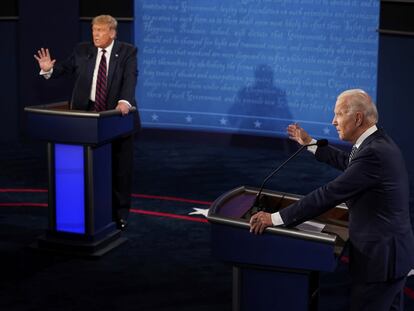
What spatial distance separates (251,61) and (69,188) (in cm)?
420

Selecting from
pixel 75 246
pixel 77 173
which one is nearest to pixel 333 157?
pixel 77 173

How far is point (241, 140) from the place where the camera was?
10180 mm

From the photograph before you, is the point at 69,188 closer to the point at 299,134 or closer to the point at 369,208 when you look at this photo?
the point at 299,134

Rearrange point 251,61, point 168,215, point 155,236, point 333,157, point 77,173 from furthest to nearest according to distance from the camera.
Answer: point 251,61 → point 168,215 → point 155,236 → point 77,173 → point 333,157

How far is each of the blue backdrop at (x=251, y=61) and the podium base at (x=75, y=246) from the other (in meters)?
4.00

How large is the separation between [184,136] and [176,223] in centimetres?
341

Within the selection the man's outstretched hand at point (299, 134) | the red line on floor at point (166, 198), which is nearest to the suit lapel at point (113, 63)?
the red line on floor at point (166, 198)

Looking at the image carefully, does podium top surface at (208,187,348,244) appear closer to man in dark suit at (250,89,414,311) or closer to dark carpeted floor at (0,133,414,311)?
man in dark suit at (250,89,414,311)

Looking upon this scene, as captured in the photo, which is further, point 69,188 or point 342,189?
point 69,188

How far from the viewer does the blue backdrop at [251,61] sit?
31.0ft

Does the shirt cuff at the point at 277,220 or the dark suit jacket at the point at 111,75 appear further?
the dark suit jacket at the point at 111,75

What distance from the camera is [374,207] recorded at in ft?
12.0

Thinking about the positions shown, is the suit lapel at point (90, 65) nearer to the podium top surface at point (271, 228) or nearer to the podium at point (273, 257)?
the podium top surface at point (271, 228)

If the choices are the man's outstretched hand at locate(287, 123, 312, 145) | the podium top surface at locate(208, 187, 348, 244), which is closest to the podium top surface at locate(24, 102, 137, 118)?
the podium top surface at locate(208, 187, 348, 244)
